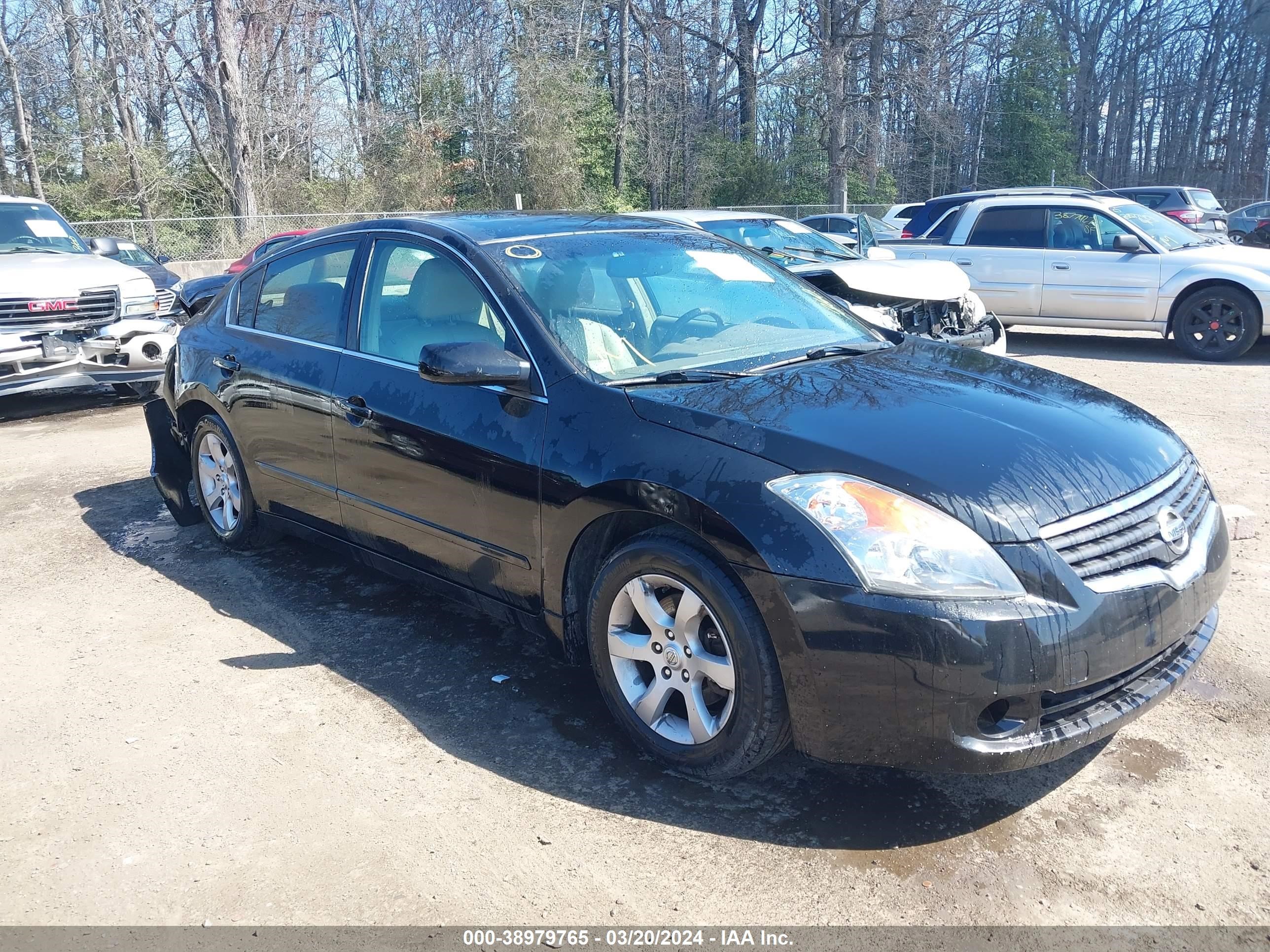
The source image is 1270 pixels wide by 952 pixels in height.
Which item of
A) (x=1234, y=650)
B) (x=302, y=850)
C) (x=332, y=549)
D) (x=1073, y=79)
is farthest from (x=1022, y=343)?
(x=1073, y=79)

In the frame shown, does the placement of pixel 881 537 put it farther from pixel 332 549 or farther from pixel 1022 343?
pixel 1022 343

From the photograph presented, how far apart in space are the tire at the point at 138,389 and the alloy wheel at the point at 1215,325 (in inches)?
395

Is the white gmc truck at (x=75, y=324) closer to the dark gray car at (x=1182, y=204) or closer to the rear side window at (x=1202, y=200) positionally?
the dark gray car at (x=1182, y=204)

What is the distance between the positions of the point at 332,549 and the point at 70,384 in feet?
19.2

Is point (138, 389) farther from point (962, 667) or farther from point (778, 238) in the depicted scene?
point (962, 667)

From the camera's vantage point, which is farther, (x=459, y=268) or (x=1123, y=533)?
(x=459, y=268)

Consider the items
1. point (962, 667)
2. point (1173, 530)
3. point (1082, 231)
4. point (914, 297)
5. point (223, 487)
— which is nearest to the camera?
point (962, 667)

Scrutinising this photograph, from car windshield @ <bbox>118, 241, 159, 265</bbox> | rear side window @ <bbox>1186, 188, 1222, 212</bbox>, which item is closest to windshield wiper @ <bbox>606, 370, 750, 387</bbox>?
car windshield @ <bbox>118, 241, 159, 265</bbox>

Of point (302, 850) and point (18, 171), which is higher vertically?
point (18, 171)

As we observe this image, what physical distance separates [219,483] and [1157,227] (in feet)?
33.3

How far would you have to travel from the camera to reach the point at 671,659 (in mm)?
3137

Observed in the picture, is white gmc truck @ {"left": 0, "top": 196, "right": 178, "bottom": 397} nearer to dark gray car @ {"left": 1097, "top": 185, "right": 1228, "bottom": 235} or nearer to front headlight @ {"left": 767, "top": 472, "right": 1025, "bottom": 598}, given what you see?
front headlight @ {"left": 767, "top": 472, "right": 1025, "bottom": 598}

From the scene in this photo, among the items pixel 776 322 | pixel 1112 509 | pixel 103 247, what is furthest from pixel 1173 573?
pixel 103 247

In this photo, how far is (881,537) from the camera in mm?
2752
